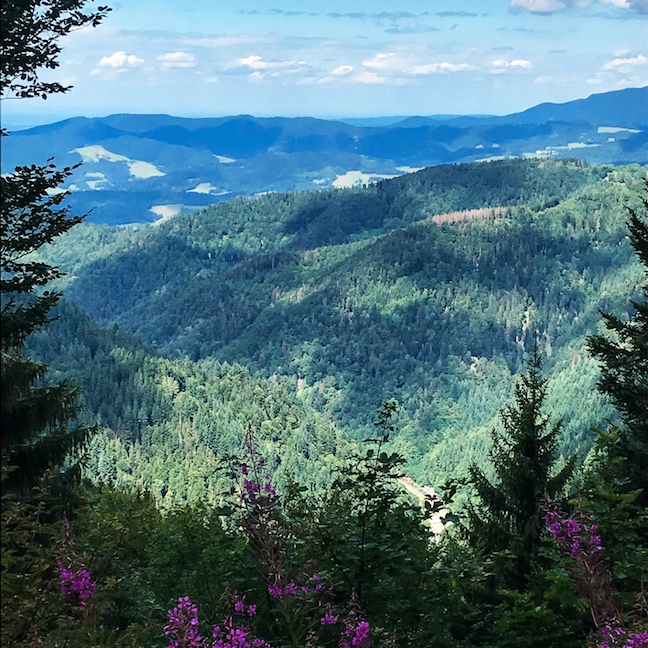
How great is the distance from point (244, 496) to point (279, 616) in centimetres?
224

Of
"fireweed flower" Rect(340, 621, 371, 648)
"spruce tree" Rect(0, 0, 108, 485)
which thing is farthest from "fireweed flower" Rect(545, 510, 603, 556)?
"spruce tree" Rect(0, 0, 108, 485)

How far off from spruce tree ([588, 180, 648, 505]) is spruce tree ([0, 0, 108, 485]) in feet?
52.0

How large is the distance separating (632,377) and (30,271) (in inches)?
752

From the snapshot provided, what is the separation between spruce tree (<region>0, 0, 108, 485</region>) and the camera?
14758mm

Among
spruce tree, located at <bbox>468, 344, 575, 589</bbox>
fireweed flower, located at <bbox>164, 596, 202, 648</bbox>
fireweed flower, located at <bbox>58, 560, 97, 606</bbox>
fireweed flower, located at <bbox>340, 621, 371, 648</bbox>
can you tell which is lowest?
spruce tree, located at <bbox>468, 344, 575, 589</bbox>

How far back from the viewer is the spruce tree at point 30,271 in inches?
581

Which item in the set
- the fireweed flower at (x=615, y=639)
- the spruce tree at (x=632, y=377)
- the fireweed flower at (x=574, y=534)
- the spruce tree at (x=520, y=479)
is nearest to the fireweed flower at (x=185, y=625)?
the fireweed flower at (x=615, y=639)

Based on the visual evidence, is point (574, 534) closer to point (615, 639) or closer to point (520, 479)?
point (615, 639)

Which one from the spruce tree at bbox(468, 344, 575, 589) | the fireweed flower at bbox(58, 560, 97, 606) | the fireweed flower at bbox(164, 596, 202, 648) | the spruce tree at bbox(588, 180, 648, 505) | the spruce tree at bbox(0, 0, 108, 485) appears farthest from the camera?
the spruce tree at bbox(468, 344, 575, 589)

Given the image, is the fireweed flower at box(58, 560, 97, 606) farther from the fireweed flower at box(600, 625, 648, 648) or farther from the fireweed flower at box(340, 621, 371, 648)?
the fireweed flower at box(600, 625, 648, 648)

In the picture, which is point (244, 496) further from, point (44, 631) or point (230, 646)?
point (44, 631)

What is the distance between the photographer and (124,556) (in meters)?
29.5

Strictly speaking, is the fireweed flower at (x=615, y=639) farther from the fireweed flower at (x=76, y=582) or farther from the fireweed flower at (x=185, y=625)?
the fireweed flower at (x=76, y=582)

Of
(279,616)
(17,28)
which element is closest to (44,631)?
(279,616)
